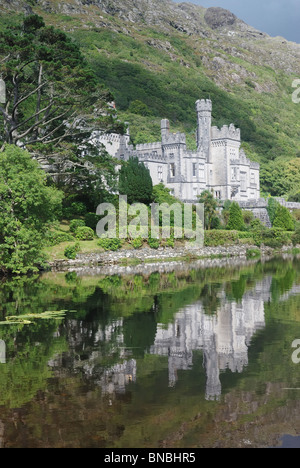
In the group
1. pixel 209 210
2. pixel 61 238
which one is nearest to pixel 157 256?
pixel 61 238

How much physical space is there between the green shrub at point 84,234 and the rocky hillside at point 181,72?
40.2 m

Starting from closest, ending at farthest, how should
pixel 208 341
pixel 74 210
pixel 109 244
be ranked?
pixel 208 341
pixel 109 244
pixel 74 210

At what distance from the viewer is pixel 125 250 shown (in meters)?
36.2

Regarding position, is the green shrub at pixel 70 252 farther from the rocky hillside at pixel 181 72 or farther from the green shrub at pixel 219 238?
the rocky hillside at pixel 181 72

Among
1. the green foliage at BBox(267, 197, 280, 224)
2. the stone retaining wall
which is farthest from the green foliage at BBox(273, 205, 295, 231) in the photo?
the stone retaining wall

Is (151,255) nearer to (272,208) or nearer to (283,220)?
(283,220)

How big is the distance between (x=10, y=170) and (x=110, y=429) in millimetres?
21441

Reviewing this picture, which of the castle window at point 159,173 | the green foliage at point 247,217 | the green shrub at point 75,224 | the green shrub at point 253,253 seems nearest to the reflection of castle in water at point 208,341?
the green shrub at point 75,224

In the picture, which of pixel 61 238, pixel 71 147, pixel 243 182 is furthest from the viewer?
pixel 243 182

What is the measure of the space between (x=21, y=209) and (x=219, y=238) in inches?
787

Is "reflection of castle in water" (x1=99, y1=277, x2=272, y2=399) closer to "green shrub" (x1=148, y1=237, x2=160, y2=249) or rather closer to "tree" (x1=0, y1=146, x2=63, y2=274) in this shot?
"tree" (x1=0, y1=146, x2=63, y2=274)

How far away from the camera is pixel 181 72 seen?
118250mm

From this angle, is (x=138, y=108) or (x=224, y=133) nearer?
(x=224, y=133)
